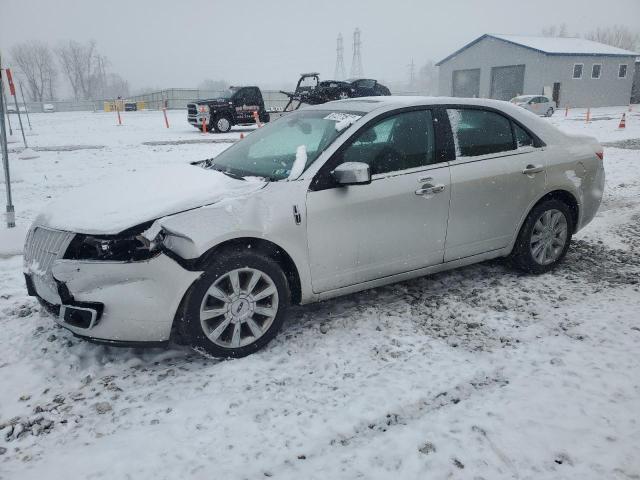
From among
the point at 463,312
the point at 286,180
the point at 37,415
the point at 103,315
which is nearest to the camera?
the point at 37,415

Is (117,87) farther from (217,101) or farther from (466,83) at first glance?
(217,101)

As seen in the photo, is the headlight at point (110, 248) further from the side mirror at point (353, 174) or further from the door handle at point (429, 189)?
the door handle at point (429, 189)

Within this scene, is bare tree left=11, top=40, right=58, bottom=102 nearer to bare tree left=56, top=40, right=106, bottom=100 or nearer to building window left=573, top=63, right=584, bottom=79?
bare tree left=56, top=40, right=106, bottom=100

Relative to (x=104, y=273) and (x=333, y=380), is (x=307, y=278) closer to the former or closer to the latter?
(x=333, y=380)

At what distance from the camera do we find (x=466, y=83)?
146 feet

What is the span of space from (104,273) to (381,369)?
1.82 metres

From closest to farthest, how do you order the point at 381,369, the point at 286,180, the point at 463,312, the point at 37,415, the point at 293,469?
1. the point at 293,469
2. the point at 37,415
3. the point at 381,369
4. the point at 286,180
5. the point at 463,312

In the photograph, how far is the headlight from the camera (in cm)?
297

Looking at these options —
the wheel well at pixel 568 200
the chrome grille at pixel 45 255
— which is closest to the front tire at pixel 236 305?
the chrome grille at pixel 45 255

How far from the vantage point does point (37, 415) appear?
2.74 m

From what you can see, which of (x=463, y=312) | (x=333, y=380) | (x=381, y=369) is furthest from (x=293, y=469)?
(x=463, y=312)

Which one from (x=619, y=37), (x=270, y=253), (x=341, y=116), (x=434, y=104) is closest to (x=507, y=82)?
(x=434, y=104)

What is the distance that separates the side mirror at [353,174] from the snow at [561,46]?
41.1m

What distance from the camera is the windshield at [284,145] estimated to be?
11.9 ft
